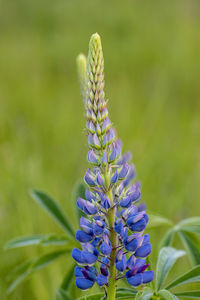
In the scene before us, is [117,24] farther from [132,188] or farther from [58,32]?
[132,188]

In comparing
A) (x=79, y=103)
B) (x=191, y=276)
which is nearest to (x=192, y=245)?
(x=191, y=276)

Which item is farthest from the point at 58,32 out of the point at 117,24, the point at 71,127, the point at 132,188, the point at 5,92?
the point at 132,188

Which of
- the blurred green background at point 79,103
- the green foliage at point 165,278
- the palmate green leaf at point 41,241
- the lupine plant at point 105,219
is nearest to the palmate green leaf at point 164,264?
the green foliage at point 165,278

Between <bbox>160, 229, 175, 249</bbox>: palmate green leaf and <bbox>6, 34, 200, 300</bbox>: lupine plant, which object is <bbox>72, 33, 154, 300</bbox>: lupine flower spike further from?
<bbox>160, 229, 175, 249</bbox>: palmate green leaf

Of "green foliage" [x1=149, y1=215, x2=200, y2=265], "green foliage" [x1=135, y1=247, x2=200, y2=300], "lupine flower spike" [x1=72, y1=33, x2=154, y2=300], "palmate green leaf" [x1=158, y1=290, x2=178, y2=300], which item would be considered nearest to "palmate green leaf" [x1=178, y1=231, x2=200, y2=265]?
"green foliage" [x1=149, y1=215, x2=200, y2=265]

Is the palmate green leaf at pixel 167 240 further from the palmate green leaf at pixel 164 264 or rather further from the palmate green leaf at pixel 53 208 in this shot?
the palmate green leaf at pixel 53 208

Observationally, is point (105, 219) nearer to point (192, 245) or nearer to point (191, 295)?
point (191, 295)
